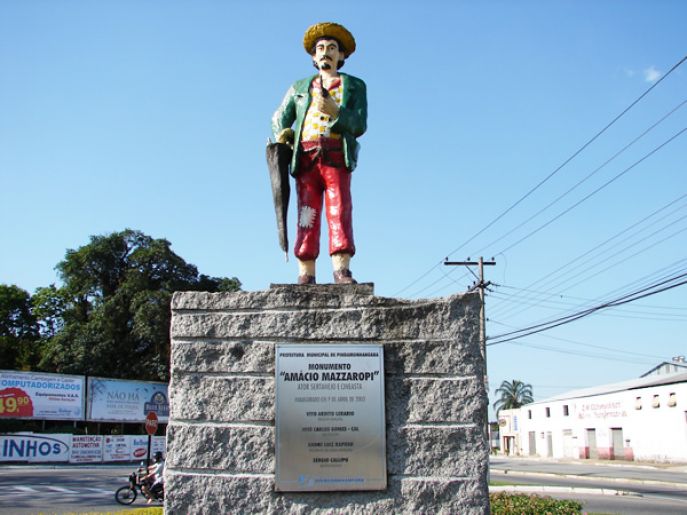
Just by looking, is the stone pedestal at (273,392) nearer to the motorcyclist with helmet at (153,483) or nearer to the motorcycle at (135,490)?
the motorcyclist with helmet at (153,483)

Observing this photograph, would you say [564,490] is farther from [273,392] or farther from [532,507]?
[273,392]

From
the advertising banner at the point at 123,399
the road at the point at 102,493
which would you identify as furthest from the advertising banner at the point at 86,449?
the road at the point at 102,493

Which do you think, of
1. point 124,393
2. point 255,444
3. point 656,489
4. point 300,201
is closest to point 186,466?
point 255,444

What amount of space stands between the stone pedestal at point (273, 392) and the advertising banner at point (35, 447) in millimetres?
21913

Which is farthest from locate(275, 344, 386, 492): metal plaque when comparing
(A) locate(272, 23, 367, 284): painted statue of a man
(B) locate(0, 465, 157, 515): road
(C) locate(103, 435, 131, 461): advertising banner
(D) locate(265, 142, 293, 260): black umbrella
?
(C) locate(103, 435, 131, 461): advertising banner

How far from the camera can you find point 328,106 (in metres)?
5.65

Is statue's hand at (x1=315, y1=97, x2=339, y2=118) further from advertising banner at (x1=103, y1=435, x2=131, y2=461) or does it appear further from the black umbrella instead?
advertising banner at (x1=103, y1=435, x2=131, y2=461)

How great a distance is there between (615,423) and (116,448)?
25.0 metres

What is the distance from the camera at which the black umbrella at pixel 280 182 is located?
5.66 meters

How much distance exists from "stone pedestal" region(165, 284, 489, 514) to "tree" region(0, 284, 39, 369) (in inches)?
1204

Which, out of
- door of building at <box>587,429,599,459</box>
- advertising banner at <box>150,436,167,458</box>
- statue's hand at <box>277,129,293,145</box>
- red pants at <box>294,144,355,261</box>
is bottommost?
door of building at <box>587,429,599,459</box>

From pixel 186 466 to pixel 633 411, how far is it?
111 ft

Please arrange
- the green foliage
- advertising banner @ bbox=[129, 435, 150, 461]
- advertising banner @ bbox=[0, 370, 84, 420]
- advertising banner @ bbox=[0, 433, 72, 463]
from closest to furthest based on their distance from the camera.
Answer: the green foliage, advertising banner @ bbox=[0, 433, 72, 463], advertising banner @ bbox=[0, 370, 84, 420], advertising banner @ bbox=[129, 435, 150, 461]

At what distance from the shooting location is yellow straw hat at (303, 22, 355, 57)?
606 cm
